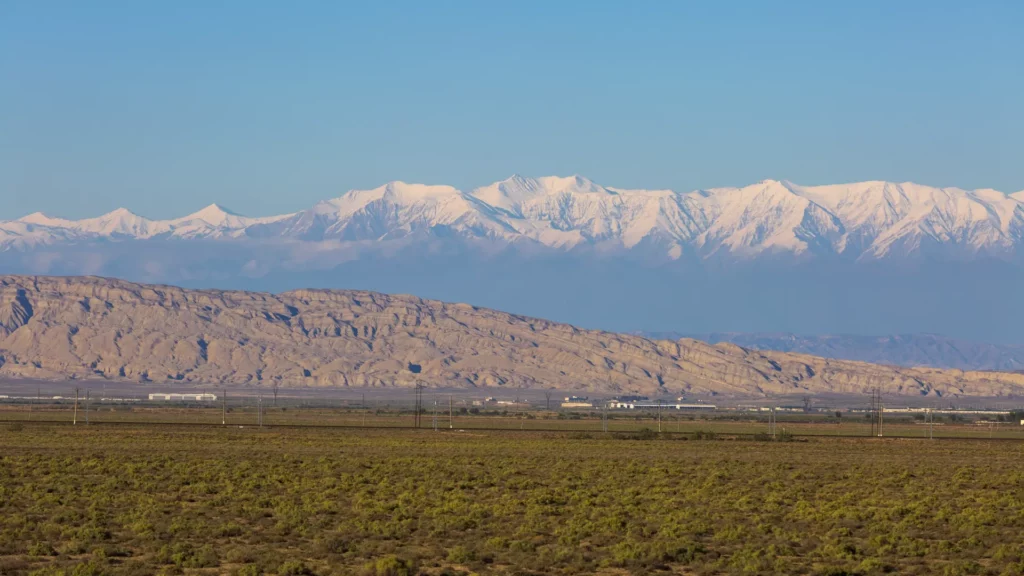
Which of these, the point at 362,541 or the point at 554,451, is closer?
the point at 362,541

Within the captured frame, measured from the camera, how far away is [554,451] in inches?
2574

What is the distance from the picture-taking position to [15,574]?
24.5 m

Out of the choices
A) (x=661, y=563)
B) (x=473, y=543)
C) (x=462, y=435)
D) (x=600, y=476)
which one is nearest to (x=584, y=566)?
(x=661, y=563)

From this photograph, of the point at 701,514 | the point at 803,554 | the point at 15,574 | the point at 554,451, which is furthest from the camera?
the point at 554,451

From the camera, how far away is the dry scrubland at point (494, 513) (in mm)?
26969

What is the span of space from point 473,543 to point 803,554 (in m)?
6.68

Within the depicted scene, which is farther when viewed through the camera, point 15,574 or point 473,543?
point 473,543

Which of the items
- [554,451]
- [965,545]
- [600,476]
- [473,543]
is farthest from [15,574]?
[554,451]

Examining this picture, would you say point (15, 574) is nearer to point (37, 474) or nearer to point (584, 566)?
point (584, 566)

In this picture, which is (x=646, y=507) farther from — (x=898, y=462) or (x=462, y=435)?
(x=462, y=435)

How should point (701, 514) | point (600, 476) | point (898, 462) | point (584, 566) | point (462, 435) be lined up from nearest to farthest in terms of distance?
point (584, 566), point (701, 514), point (600, 476), point (898, 462), point (462, 435)

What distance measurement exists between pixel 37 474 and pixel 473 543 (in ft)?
67.8

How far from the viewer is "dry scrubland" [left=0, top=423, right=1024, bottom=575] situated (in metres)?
27.0

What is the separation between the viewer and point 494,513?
34.8 m
